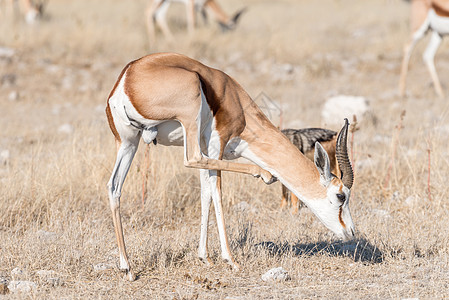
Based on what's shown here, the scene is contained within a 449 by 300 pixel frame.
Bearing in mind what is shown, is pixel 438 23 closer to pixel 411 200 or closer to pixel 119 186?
pixel 411 200

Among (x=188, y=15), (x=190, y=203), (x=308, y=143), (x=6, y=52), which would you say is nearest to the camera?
(x=308, y=143)

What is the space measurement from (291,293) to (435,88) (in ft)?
28.2

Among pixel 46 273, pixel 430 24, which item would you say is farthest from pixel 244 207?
pixel 430 24

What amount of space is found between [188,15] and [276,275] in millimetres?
13272

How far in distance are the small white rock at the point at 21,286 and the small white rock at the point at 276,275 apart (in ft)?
5.11

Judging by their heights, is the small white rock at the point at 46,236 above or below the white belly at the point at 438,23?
below

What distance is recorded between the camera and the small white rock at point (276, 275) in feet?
14.5

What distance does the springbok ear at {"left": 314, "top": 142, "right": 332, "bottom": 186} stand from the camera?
14.2ft

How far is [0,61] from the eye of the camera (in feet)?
39.3

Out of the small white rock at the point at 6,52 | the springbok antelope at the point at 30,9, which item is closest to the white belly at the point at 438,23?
the small white rock at the point at 6,52

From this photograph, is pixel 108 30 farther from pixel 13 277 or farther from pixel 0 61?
pixel 13 277

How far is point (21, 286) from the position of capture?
4.08 m

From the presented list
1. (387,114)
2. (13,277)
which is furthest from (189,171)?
(387,114)

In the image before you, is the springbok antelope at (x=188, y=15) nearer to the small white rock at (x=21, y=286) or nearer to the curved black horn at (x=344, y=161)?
the curved black horn at (x=344, y=161)
